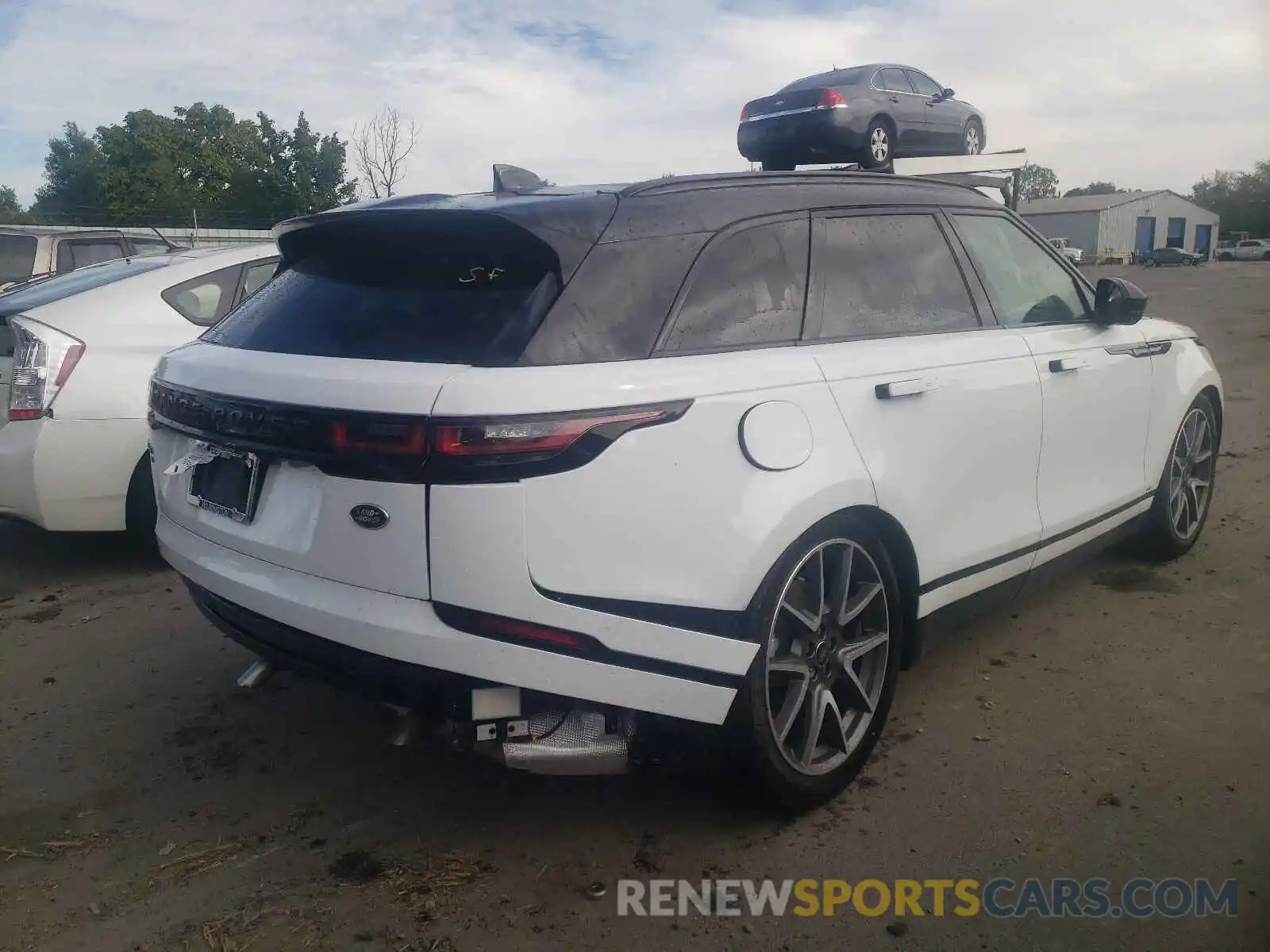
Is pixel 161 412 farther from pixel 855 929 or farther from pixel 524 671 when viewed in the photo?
pixel 855 929

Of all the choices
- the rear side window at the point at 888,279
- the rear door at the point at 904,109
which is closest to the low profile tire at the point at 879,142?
the rear door at the point at 904,109

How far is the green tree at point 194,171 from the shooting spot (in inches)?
1818

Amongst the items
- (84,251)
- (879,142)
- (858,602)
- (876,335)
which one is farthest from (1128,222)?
(858,602)

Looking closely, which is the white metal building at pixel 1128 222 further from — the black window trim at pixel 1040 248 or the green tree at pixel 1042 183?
the black window trim at pixel 1040 248

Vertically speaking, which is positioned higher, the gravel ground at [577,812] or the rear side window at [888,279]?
the rear side window at [888,279]

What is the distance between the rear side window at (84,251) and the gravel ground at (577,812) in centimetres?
957

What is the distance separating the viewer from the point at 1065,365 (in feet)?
12.6

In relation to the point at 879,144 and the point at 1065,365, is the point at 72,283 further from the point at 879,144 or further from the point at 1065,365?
the point at 879,144

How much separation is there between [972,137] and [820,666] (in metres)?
9.96

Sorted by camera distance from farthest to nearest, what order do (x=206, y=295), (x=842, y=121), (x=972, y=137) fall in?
(x=972, y=137)
(x=842, y=121)
(x=206, y=295)

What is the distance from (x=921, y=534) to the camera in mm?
3195

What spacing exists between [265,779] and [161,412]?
1.19 meters

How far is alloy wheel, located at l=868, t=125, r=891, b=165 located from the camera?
9820 millimetres

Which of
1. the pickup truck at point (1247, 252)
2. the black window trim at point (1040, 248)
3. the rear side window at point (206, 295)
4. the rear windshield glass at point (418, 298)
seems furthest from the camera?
the pickup truck at point (1247, 252)
